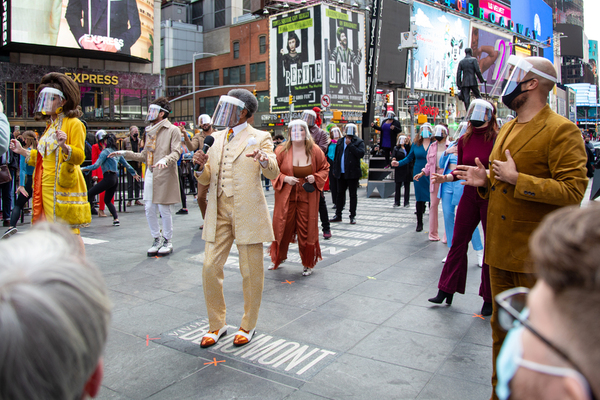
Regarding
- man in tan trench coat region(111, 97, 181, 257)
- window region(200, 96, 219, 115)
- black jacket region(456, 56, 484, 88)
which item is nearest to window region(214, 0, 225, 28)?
window region(200, 96, 219, 115)

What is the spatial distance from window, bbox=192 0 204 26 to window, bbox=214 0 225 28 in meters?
3.02

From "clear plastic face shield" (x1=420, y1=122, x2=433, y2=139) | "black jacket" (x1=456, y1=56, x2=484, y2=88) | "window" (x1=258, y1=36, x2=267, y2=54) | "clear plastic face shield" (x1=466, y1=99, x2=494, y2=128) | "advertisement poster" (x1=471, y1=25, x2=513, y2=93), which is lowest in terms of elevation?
"clear plastic face shield" (x1=466, y1=99, x2=494, y2=128)

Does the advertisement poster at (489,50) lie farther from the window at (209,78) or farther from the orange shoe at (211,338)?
the orange shoe at (211,338)

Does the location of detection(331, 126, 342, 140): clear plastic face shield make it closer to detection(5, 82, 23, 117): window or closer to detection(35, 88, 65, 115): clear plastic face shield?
detection(35, 88, 65, 115): clear plastic face shield

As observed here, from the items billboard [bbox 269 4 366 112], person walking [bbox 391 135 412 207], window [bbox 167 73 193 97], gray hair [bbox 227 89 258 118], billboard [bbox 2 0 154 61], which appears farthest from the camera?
window [bbox 167 73 193 97]

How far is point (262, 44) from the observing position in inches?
2208

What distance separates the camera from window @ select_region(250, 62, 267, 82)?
184 ft

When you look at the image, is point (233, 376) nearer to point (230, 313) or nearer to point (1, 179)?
point (230, 313)

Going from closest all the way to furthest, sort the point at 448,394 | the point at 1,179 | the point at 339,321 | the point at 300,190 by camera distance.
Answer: the point at 448,394, the point at 339,321, the point at 300,190, the point at 1,179

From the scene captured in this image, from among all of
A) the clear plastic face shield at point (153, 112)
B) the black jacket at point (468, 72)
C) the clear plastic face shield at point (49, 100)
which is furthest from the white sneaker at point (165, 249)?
the black jacket at point (468, 72)

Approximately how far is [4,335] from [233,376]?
2.67 meters

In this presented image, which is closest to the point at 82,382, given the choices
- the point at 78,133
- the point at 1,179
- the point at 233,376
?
the point at 233,376

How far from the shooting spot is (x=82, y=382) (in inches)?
38.6

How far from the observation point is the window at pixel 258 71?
5607cm
